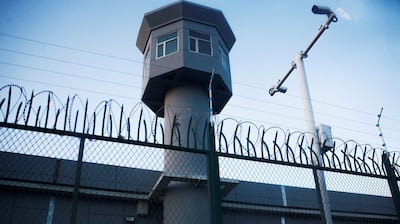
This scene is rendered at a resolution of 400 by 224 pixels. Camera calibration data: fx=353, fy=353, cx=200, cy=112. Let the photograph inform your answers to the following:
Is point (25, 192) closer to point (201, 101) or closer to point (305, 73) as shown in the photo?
point (201, 101)

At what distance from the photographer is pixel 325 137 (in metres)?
7.45

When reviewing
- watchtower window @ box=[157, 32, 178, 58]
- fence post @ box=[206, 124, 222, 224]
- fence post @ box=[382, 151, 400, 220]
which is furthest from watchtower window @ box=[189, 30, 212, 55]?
fence post @ box=[206, 124, 222, 224]

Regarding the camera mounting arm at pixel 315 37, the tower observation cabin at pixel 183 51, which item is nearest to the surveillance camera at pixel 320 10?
the camera mounting arm at pixel 315 37

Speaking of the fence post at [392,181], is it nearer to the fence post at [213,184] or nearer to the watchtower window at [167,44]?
the fence post at [213,184]

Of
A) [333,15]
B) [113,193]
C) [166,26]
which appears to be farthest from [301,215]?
[166,26]

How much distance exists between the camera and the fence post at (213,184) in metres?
3.40

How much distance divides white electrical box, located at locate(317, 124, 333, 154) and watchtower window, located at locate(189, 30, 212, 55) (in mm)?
6696

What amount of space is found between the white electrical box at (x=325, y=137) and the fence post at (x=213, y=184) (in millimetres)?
4161

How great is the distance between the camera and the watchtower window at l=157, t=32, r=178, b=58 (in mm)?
13312

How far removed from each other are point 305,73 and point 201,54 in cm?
498

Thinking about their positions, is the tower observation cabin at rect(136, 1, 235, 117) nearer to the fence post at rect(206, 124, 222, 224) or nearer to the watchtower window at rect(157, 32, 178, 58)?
the watchtower window at rect(157, 32, 178, 58)

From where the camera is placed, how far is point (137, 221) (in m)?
11.4

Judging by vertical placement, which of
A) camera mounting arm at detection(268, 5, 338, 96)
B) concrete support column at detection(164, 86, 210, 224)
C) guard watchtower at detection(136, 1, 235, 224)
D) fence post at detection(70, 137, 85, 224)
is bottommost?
fence post at detection(70, 137, 85, 224)

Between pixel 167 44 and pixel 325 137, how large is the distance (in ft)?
25.9
